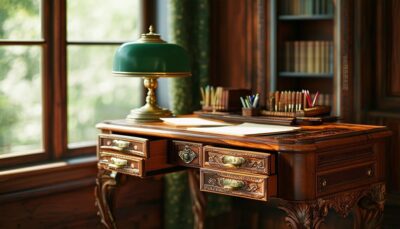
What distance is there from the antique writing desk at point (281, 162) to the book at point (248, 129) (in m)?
0.04

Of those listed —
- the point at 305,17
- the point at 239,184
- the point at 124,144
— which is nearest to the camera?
the point at 239,184

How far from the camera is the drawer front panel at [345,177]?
126 inches

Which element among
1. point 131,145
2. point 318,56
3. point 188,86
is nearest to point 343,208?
point 131,145

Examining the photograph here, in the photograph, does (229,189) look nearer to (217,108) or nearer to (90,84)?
(217,108)

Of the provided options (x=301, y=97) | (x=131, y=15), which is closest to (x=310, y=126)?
(x=301, y=97)

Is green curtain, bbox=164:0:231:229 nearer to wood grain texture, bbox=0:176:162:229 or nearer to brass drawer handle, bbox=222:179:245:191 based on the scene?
wood grain texture, bbox=0:176:162:229

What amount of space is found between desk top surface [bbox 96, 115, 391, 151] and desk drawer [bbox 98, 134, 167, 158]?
0.18 ft

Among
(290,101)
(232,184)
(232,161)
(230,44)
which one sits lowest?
(232,184)

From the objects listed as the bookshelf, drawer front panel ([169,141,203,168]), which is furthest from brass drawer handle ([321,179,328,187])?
the bookshelf

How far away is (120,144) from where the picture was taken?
375 cm

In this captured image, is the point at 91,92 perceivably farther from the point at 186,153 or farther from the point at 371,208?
the point at 371,208

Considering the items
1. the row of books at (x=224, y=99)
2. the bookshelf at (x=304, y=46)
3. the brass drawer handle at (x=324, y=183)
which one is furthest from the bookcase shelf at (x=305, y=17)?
the brass drawer handle at (x=324, y=183)

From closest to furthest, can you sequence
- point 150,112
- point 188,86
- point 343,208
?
point 343,208, point 150,112, point 188,86

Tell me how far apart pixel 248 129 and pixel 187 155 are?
0.32 meters
